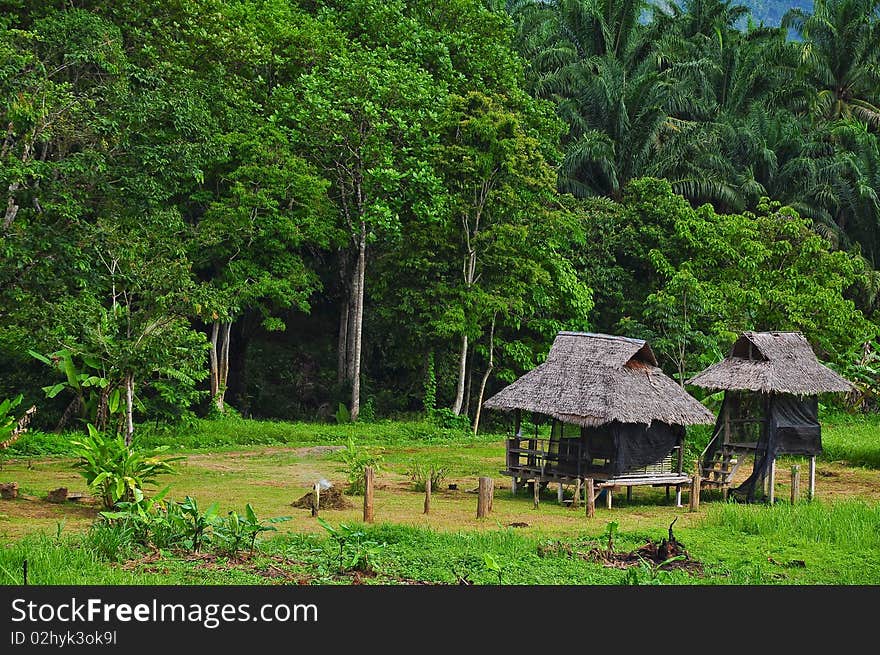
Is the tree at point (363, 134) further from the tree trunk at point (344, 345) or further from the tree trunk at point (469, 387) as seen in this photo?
the tree trunk at point (469, 387)

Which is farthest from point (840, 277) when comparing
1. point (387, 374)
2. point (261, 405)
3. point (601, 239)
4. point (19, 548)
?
point (19, 548)

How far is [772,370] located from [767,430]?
1124mm

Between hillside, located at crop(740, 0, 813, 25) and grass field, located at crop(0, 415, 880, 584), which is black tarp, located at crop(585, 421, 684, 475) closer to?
grass field, located at crop(0, 415, 880, 584)

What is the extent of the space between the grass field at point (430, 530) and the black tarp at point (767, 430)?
3.12ft

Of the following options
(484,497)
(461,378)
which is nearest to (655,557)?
(484,497)

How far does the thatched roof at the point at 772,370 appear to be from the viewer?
18.4 m

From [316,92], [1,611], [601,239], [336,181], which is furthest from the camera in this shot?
[601,239]

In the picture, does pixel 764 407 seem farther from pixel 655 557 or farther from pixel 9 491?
pixel 9 491

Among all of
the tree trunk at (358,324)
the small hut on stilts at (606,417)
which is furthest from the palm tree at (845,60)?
the small hut on stilts at (606,417)

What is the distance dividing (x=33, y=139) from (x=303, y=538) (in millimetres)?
10514

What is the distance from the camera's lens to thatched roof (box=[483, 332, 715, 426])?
58.0ft

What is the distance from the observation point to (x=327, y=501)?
15641 millimetres

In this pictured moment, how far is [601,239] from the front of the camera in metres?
→ 31.7

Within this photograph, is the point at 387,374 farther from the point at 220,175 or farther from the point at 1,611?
the point at 1,611
